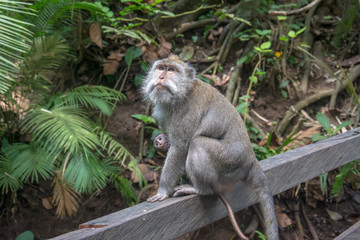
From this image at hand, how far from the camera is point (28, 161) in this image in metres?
4.32

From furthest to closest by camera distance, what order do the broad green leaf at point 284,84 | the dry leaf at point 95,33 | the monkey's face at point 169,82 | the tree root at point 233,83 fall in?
the broad green leaf at point 284,84 → the tree root at point 233,83 → the dry leaf at point 95,33 → the monkey's face at point 169,82

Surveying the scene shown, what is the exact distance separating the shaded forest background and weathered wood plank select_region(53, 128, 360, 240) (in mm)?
1515

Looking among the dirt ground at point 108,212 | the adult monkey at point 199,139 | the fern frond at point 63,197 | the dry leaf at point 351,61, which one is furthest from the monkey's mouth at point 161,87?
the dry leaf at point 351,61

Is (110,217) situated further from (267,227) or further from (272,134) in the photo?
(272,134)

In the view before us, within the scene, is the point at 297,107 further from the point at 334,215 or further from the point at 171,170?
the point at 171,170

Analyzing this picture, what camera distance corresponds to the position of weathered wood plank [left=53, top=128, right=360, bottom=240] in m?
1.91

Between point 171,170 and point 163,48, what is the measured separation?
3469mm

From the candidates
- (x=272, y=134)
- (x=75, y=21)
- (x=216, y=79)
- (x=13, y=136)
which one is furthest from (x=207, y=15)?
(x=13, y=136)

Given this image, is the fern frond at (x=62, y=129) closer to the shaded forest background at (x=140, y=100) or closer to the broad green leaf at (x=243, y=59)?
the shaded forest background at (x=140, y=100)

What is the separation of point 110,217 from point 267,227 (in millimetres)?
1149

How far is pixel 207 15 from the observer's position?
22.7ft

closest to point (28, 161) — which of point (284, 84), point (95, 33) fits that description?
point (95, 33)

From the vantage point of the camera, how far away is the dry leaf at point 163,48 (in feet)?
19.4

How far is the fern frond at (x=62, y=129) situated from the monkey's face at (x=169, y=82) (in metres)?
1.25
